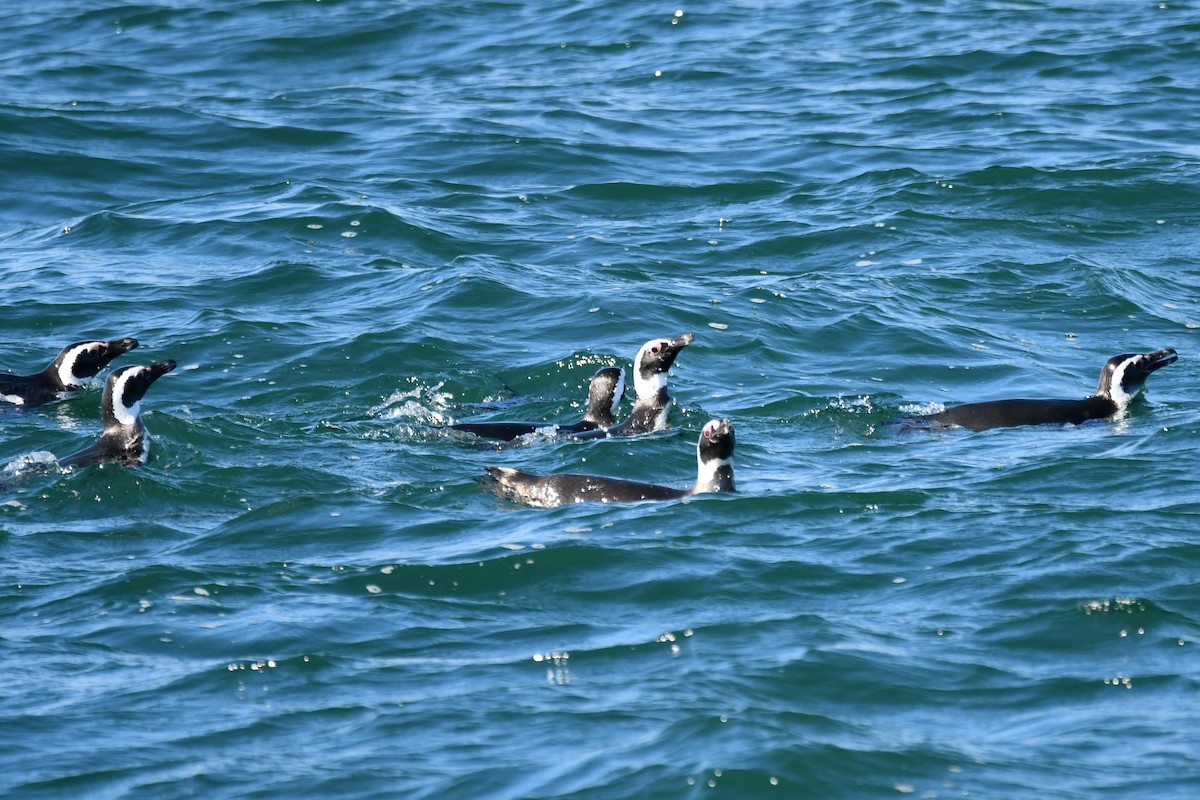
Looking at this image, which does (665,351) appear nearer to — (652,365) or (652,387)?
(652,365)

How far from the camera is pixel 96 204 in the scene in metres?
20.1

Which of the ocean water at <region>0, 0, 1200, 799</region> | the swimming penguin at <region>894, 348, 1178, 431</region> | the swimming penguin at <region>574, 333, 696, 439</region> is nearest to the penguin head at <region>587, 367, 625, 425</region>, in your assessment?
the swimming penguin at <region>574, 333, 696, 439</region>

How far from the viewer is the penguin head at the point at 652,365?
1334 centimetres

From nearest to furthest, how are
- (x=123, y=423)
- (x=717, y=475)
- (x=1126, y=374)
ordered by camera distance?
(x=717, y=475) < (x=123, y=423) < (x=1126, y=374)

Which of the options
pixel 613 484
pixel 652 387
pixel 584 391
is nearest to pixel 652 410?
pixel 652 387

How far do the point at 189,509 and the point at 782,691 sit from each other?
4.78 m

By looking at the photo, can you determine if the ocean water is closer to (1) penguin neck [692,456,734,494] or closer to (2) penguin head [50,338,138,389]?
(1) penguin neck [692,456,734,494]

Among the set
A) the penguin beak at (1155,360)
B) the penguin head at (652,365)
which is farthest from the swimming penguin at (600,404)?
the penguin beak at (1155,360)

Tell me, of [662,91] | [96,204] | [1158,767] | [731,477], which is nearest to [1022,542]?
[731,477]

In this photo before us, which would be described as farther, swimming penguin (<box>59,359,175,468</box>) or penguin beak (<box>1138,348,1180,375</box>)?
penguin beak (<box>1138,348,1180,375</box>)

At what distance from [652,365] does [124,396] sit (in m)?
4.02

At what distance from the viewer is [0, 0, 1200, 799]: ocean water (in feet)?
25.5

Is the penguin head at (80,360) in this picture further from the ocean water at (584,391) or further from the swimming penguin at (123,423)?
the swimming penguin at (123,423)

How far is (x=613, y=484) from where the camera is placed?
1095 cm
